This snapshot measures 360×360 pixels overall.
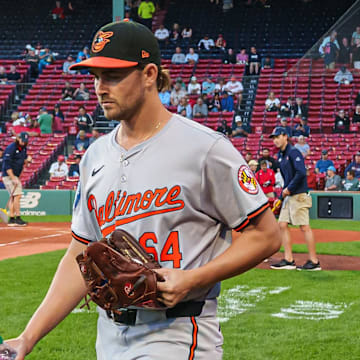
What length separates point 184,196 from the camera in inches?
104

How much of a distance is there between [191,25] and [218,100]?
1000 centimetres

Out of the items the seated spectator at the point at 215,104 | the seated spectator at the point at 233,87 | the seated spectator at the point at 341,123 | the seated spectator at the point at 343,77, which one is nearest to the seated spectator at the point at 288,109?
the seated spectator at the point at 341,123

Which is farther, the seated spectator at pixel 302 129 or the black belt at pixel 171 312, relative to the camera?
the seated spectator at pixel 302 129

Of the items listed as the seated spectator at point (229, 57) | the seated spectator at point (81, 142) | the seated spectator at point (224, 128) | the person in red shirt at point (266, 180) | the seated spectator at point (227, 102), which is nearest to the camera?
the person in red shirt at point (266, 180)

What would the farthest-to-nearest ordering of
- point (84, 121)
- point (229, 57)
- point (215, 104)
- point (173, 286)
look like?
point (229, 57)
point (215, 104)
point (84, 121)
point (173, 286)

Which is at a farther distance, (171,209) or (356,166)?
(356,166)

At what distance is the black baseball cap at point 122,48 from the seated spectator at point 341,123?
62.6 ft

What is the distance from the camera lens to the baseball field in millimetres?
6156

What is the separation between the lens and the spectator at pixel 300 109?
2152 centimetres

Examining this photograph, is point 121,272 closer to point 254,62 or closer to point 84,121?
point 84,121

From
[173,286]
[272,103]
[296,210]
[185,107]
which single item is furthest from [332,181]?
[173,286]

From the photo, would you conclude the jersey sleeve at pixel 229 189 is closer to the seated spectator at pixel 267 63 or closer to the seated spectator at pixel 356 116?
the seated spectator at pixel 356 116

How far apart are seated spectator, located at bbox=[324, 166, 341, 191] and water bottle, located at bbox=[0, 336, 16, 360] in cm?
1722

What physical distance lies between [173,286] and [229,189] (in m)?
A: 0.43
